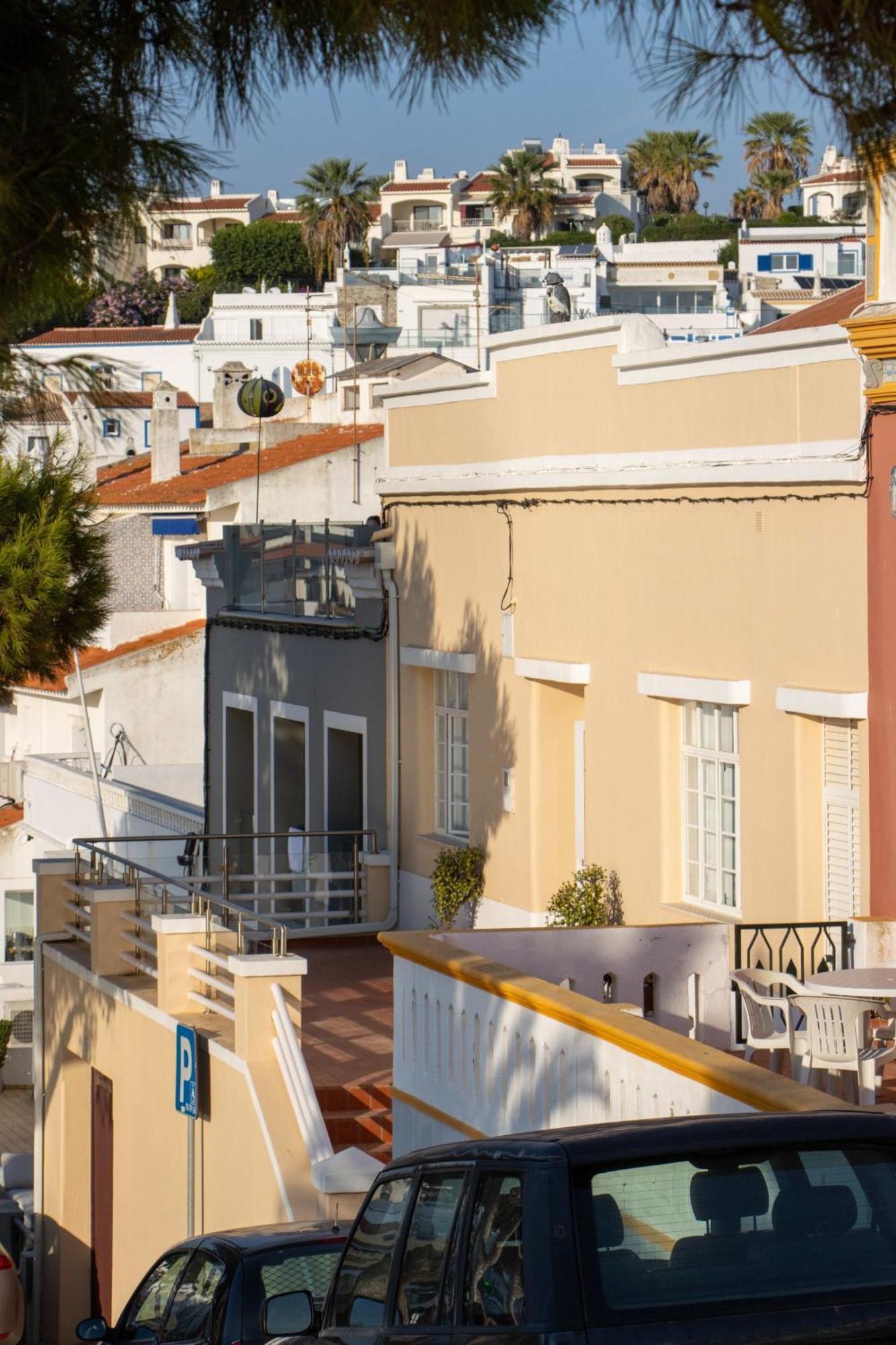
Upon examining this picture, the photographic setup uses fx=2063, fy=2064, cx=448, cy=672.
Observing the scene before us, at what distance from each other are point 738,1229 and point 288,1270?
406 cm

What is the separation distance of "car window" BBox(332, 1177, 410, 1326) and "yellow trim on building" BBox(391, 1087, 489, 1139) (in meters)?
4.40

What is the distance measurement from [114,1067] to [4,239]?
11.7 m

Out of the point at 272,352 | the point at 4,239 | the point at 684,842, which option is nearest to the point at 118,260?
the point at 4,239

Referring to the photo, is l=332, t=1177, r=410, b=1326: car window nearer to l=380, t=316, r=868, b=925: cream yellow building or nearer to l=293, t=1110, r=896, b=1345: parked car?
l=293, t=1110, r=896, b=1345: parked car

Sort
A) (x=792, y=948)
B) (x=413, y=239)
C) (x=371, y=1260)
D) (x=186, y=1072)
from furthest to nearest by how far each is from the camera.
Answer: (x=413, y=239)
(x=186, y=1072)
(x=792, y=948)
(x=371, y=1260)

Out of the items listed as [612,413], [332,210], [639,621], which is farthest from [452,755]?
[332,210]

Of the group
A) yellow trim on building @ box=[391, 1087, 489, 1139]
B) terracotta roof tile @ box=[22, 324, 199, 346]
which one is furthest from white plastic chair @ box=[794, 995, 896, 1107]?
terracotta roof tile @ box=[22, 324, 199, 346]

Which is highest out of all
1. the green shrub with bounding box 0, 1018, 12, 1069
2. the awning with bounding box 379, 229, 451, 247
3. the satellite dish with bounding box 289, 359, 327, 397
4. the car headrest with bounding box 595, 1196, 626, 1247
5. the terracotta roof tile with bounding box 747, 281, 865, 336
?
the awning with bounding box 379, 229, 451, 247

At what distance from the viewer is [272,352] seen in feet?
256

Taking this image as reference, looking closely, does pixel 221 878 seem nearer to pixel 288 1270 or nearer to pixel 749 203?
pixel 288 1270

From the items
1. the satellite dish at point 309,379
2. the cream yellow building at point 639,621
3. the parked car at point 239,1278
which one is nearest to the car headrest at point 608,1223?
the parked car at point 239,1278

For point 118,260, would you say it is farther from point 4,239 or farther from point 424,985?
point 424,985

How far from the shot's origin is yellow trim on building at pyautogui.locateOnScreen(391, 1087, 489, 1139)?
453 inches

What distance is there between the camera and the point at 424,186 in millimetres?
141875
